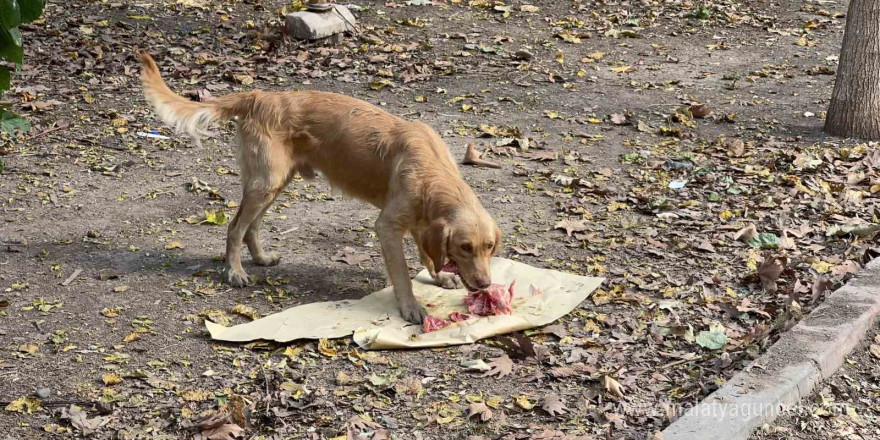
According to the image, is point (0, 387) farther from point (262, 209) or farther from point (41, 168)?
point (41, 168)

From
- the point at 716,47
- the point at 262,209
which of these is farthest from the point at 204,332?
the point at 716,47

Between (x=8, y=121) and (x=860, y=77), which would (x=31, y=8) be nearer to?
(x=8, y=121)

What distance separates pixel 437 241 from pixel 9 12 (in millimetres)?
2843

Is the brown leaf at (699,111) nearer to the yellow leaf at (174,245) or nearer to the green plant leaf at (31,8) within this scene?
the yellow leaf at (174,245)

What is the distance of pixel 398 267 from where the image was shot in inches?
228

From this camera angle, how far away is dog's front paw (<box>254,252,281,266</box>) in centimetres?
659

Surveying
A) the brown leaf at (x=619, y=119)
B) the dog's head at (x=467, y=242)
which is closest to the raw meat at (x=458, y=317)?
the dog's head at (x=467, y=242)

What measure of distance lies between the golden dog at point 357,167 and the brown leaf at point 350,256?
0.44 metres

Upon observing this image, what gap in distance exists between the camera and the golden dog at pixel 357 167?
5602 mm

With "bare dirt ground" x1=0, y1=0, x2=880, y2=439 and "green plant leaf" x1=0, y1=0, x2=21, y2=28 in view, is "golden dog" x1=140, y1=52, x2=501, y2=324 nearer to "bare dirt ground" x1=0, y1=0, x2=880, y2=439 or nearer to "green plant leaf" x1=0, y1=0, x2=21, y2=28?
"bare dirt ground" x1=0, y1=0, x2=880, y2=439

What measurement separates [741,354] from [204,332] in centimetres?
307

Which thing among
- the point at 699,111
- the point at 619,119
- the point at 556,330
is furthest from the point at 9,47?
the point at 699,111

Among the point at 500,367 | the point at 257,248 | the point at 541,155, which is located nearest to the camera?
the point at 500,367

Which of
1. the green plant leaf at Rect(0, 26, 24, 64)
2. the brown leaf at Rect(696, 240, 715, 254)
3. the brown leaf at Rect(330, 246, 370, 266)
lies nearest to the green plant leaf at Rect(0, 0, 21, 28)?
the green plant leaf at Rect(0, 26, 24, 64)
